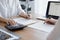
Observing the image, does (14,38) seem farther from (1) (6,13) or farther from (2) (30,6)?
(2) (30,6)

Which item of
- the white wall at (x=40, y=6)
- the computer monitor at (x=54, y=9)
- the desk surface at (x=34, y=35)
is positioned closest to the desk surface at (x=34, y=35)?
the desk surface at (x=34, y=35)

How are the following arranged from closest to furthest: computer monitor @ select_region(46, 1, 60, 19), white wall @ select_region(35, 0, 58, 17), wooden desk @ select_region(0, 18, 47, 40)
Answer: wooden desk @ select_region(0, 18, 47, 40) → computer monitor @ select_region(46, 1, 60, 19) → white wall @ select_region(35, 0, 58, 17)

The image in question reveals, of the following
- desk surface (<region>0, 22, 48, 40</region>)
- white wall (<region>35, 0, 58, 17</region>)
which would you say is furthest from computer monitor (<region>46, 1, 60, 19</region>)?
white wall (<region>35, 0, 58, 17</region>)

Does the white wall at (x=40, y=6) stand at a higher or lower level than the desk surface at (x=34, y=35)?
higher

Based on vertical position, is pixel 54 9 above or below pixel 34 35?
above

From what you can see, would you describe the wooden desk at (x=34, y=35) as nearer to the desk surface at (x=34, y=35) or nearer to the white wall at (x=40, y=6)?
the desk surface at (x=34, y=35)

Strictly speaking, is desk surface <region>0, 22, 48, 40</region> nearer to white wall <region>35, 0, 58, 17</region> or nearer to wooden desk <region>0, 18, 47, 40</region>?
wooden desk <region>0, 18, 47, 40</region>

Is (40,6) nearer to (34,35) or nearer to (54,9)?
(54,9)

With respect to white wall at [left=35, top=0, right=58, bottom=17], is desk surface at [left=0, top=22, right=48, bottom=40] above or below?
below

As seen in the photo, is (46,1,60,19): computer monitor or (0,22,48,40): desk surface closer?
(0,22,48,40): desk surface

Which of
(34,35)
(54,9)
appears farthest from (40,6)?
(34,35)

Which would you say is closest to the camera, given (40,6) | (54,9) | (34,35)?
(34,35)

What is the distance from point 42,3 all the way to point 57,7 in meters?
1.61

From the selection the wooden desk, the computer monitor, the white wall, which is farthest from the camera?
the white wall
